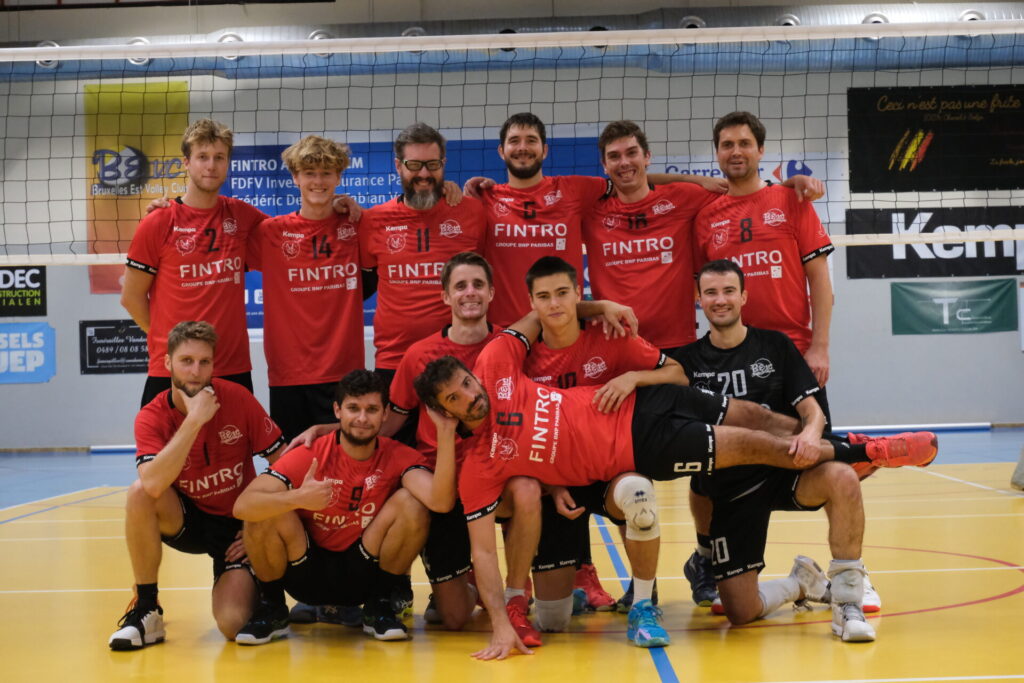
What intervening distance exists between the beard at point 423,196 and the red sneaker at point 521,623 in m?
2.08

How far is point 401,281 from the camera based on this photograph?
5145mm

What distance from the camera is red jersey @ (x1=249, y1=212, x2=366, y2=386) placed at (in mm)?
5188

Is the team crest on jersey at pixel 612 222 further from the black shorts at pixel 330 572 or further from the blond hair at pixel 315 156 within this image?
the black shorts at pixel 330 572

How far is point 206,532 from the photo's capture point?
4.70 meters

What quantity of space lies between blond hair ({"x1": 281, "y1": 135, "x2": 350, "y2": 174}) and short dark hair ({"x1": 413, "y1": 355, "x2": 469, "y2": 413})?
1.47 metres

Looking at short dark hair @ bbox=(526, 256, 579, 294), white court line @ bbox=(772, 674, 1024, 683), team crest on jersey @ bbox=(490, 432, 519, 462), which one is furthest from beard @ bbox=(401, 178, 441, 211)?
white court line @ bbox=(772, 674, 1024, 683)

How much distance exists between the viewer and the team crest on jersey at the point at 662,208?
528 centimetres

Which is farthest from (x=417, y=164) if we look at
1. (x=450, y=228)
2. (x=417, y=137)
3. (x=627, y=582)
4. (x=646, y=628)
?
(x=627, y=582)

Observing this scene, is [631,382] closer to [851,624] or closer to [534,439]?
[534,439]

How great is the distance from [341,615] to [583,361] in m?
1.75

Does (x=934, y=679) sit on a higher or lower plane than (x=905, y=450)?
lower

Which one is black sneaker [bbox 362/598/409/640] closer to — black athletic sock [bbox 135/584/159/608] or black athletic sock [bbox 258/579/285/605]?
black athletic sock [bbox 258/579/285/605]

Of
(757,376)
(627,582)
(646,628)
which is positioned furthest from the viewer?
(627,582)

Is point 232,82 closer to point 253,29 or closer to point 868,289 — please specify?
point 253,29
